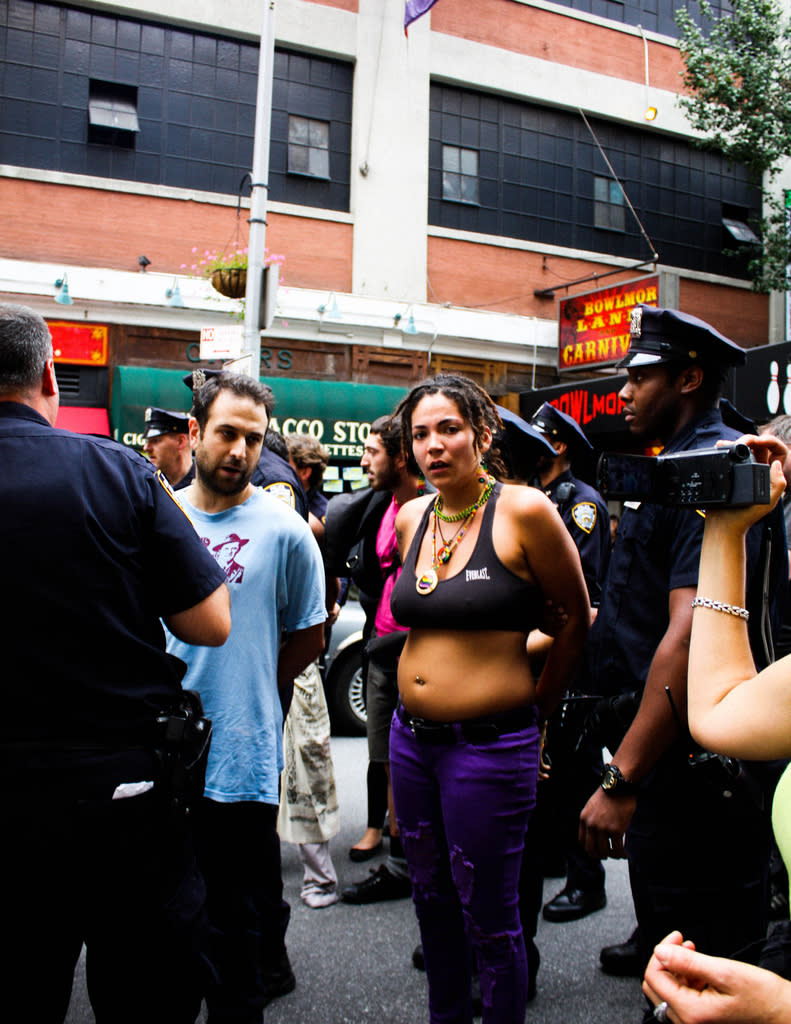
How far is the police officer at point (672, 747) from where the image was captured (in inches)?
80.4

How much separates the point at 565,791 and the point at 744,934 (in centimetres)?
206

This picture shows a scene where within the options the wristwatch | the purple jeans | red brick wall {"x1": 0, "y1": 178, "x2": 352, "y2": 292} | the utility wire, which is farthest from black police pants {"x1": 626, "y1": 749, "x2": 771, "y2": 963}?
the utility wire

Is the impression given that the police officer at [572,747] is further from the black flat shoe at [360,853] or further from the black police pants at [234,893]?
Answer: the black police pants at [234,893]

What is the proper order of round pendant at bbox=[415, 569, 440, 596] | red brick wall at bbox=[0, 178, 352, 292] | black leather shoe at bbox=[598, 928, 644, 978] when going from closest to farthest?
round pendant at bbox=[415, 569, 440, 596] < black leather shoe at bbox=[598, 928, 644, 978] < red brick wall at bbox=[0, 178, 352, 292]

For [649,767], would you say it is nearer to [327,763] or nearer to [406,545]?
[406,545]

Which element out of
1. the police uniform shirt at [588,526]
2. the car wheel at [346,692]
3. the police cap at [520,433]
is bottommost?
the car wheel at [346,692]

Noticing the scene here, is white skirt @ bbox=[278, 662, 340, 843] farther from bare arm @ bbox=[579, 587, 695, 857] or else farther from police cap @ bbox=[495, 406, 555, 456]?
bare arm @ bbox=[579, 587, 695, 857]

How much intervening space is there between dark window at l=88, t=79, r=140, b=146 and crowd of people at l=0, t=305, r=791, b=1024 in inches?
429

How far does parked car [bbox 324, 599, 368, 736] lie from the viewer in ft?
22.4

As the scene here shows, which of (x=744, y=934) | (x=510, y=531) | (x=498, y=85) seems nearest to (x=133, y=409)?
(x=498, y=85)

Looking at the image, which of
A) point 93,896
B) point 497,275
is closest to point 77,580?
point 93,896

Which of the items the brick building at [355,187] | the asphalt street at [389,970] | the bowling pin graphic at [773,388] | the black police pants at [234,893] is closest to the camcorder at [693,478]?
the black police pants at [234,893]

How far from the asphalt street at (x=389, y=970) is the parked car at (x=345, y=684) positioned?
2484 millimetres

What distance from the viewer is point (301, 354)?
519 inches
